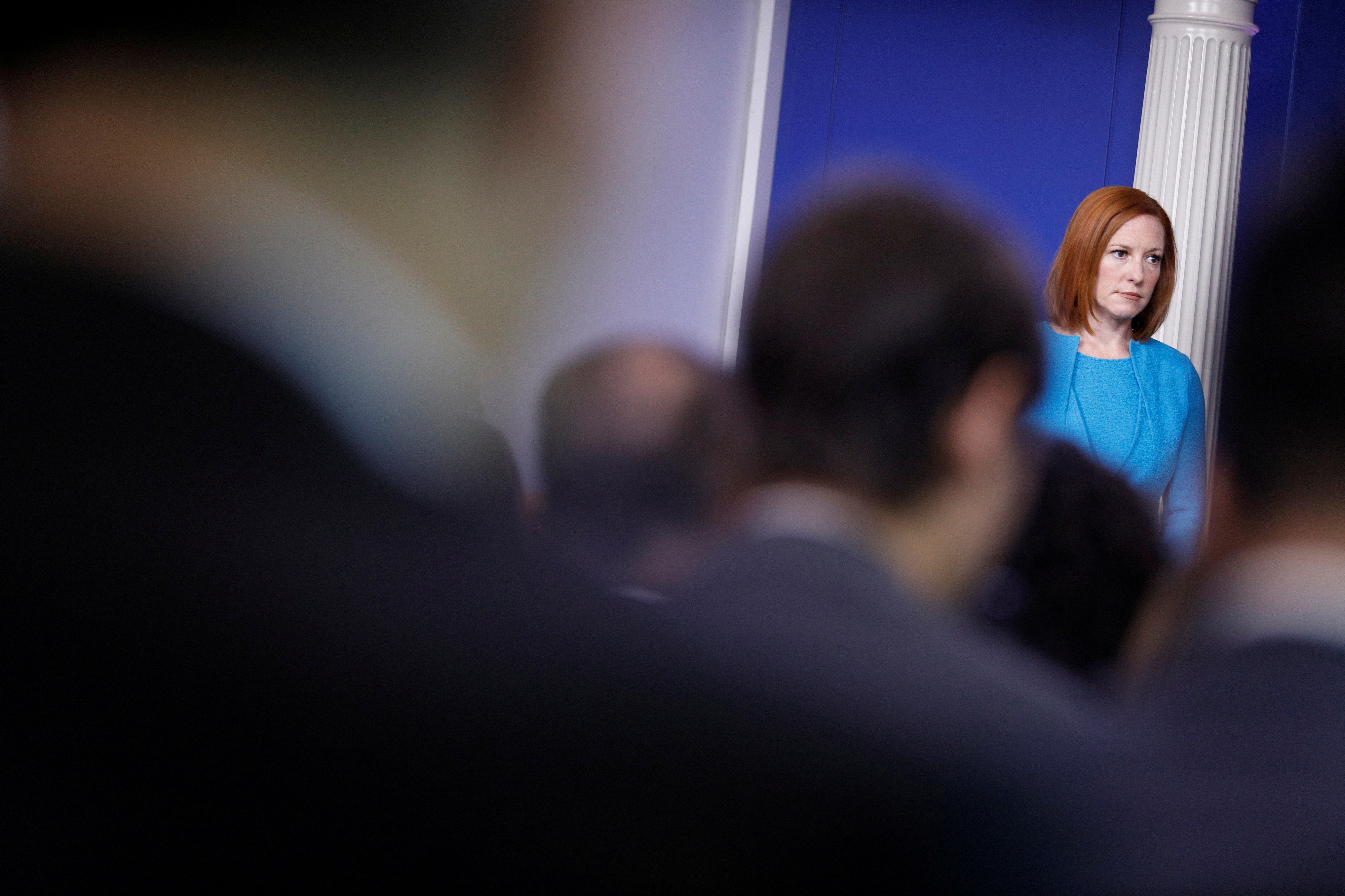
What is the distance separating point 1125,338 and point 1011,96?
20.6 inches

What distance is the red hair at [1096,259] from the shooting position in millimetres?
1095

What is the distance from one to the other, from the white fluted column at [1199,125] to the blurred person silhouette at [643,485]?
1527 millimetres

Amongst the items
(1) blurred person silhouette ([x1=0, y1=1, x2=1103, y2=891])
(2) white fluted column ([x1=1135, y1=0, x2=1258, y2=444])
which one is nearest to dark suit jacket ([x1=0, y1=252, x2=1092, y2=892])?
(1) blurred person silhouette ([x1=0, y1=1, x2=1103, y2=891])

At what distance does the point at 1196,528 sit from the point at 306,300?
38 cm

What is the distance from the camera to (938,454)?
44cm

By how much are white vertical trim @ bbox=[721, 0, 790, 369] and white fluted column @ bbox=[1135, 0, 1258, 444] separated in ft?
4.44

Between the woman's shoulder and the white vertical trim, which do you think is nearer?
the white vertical trim

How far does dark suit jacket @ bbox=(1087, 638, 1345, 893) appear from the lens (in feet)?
1.43

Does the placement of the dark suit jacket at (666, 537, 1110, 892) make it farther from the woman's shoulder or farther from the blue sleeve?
the woman's shoulder

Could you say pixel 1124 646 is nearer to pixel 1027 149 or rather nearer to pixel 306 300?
pixel 306 300

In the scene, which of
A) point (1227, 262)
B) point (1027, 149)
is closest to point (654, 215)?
point (1027, 149)

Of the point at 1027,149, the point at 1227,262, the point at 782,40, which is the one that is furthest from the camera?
the point at 1227,262

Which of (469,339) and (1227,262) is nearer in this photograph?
(469,339)

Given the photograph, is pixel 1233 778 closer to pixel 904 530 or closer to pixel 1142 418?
pixel 904 530
